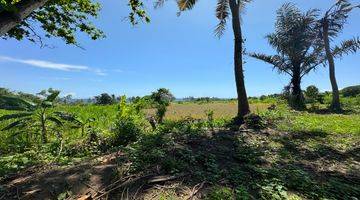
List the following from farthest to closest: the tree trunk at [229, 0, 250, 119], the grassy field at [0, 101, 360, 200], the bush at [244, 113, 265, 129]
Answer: the tree trunk at [229, 0, 250, 119] → the bush at [244, 113, 265, 129] → the grassy field at [0, 101, 360, 200]

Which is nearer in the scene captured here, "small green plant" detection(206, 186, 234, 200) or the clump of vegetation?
"small green plant" detection(206, 186, 234, 200)

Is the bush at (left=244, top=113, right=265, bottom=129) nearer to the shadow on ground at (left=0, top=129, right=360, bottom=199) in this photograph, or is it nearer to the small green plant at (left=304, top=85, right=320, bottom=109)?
the shadow on ground at (left=0, top=129, right=360, bottom=199)

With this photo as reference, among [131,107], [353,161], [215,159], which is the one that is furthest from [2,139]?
[353,161]

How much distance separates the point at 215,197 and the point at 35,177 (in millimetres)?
2627

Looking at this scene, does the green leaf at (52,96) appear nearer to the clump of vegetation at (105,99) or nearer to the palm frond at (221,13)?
the palm frond at (221,13)

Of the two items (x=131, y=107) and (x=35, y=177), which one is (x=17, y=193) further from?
(x=131, y=107)

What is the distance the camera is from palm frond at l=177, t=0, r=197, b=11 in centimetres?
1363

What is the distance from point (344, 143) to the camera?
9.27m

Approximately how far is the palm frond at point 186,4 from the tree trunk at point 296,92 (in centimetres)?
943

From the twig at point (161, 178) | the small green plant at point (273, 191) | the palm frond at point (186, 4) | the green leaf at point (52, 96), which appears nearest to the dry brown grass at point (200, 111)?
the palm frond at point (186, 4)

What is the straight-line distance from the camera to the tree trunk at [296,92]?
67.1ft

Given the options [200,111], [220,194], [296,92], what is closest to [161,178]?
[220,194]

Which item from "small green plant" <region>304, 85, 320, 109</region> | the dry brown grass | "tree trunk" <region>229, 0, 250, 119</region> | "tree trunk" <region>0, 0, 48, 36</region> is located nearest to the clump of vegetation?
the dry brown grass

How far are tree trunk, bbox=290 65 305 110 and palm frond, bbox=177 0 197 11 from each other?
9427 millimetres
